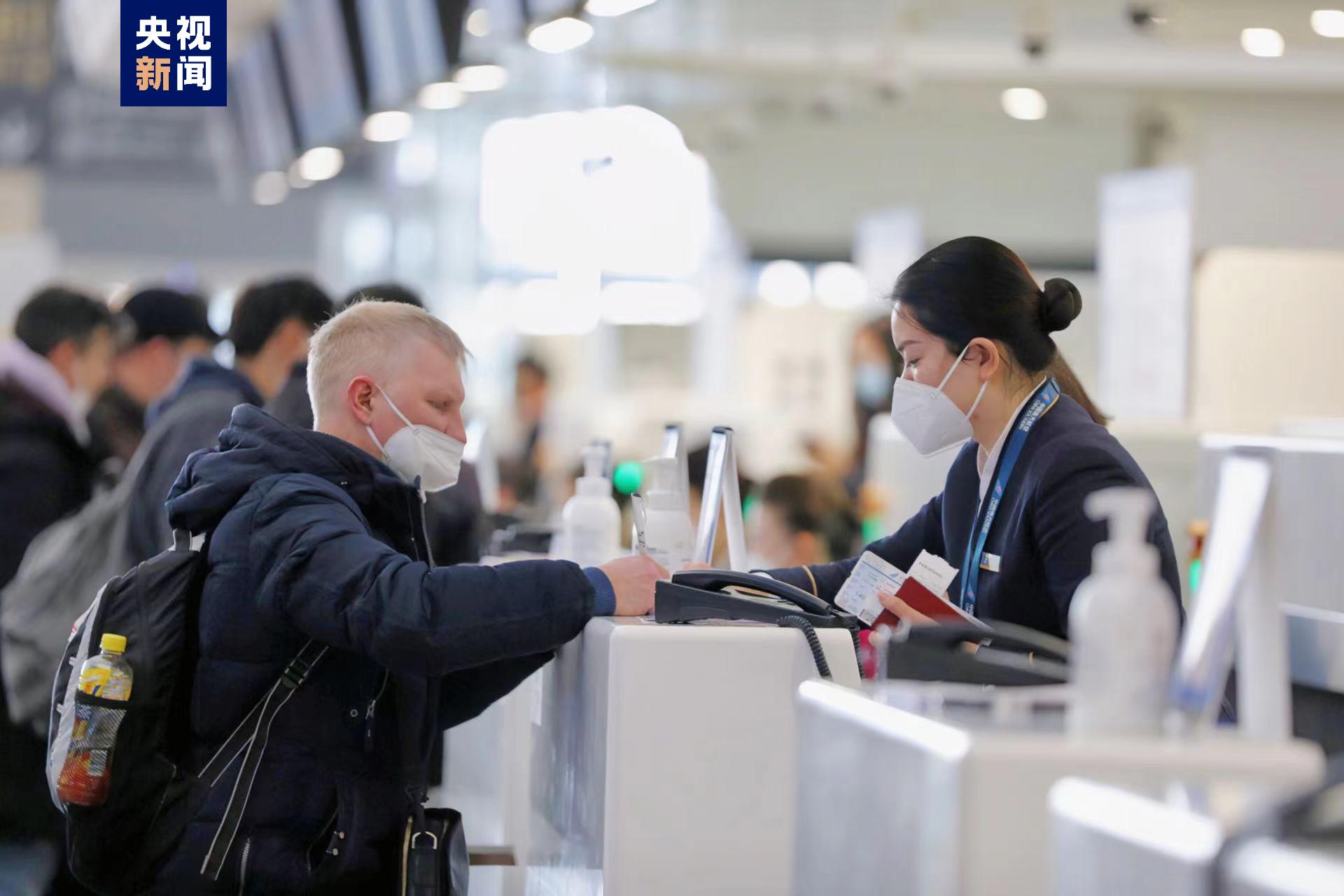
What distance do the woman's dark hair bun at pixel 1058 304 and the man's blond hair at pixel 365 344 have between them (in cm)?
90

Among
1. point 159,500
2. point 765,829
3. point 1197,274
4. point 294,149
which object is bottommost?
point 765,829

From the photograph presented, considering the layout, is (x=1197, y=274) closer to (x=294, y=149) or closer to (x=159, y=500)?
(x=294, y=149)

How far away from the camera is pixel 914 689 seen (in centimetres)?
165

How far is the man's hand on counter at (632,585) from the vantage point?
2305 mm

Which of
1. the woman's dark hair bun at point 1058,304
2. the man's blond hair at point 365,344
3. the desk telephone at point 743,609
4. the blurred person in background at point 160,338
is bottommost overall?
the desk telephone at point 743,609

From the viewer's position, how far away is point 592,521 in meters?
2.99

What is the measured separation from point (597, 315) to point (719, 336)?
184 centimetres

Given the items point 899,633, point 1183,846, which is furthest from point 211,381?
point 1183,846

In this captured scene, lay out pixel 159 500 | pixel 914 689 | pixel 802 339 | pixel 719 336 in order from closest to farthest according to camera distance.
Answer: pixel 914 689, pixel 159 500, pixel 802 339, pixel 719 336

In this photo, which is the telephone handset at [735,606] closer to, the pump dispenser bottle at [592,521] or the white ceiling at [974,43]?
the pump dispenser bottle at [592,521]

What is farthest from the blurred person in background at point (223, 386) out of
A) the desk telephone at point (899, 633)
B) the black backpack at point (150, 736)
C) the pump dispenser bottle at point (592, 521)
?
the desk telephone at point (899, 633)

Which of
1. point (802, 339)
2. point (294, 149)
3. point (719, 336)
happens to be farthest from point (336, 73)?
point (719, 336)

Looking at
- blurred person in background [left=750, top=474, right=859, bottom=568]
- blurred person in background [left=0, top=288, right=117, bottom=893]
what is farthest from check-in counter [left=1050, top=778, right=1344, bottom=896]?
blurred person in background [left=750, top=474, right=859, bottom=568]

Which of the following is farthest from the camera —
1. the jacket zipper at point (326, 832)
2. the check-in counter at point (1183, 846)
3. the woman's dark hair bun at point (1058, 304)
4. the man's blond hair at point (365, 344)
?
the woman's dark hair bun at point (1058, 304)
